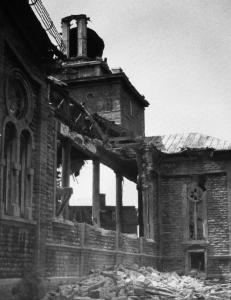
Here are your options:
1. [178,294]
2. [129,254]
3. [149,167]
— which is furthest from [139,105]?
[178,294]

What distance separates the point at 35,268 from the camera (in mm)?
12773

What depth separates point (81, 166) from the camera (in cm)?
2594

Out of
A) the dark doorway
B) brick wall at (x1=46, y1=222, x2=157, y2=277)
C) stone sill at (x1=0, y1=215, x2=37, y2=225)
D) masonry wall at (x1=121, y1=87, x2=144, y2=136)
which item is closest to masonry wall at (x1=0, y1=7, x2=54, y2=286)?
stone sill at (x1=0, y1=215, x2=37, y2=225)

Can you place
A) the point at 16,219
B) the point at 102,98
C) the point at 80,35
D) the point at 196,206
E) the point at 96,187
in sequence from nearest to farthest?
the point at 16,219, the point at 96,187, the point at 196,206, the point at 102,98, the point at 80,35

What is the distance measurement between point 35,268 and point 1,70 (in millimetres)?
4723

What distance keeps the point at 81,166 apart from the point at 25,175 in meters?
12.7

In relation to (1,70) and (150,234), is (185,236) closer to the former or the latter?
(150,234)

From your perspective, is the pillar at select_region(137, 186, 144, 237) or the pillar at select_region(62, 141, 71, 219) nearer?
the pillar at select_region(62, 141, 71, 219)

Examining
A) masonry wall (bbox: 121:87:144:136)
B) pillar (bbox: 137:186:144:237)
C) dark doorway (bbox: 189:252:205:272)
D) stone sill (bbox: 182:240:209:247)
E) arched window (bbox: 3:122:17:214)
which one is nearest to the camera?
arched window (bbox: 3:122:17:214)

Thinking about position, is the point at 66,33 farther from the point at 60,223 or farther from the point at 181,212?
the point at 60,223

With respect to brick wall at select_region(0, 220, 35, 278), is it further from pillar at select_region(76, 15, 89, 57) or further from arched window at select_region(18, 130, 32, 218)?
pillar at select_region(76, 15, 89, 57)

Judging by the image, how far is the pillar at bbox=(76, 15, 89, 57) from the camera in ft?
104

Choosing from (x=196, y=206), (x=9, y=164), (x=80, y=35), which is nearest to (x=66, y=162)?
(x=9, y=164)

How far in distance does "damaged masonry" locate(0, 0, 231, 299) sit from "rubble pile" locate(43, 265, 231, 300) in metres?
0.54
